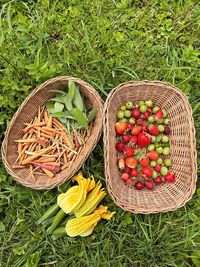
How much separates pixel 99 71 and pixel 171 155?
1.09 metres

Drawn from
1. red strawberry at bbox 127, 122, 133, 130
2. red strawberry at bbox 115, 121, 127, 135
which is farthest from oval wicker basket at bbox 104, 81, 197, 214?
red strawberry at bbox 127, 122, 133, 130

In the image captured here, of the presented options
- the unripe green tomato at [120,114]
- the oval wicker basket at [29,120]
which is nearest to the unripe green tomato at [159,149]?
the unripe green tomato at [120,114]

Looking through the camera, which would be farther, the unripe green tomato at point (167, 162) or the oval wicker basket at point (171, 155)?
the unripe green tomato at point (167, 162)

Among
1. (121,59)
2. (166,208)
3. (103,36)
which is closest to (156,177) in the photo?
(166,208)

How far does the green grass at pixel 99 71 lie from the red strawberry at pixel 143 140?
1.28 ft

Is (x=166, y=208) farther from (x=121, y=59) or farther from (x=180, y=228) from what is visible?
(x=121, y=59)

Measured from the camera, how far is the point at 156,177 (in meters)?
3.69

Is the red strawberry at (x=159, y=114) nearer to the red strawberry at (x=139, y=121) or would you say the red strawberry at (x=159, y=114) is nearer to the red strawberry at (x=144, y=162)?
the red strawberry at (x=139, y=121)

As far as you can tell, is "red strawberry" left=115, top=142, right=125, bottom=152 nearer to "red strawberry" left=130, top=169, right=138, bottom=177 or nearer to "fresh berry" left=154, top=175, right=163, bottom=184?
"red strawberry" left=130, top=169, right=138, bottom=177

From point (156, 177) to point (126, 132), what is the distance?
52cm

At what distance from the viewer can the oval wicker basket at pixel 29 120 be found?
343cm

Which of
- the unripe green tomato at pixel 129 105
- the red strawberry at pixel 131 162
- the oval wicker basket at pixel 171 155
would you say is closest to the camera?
the oval wicker basket at pixel 171 155

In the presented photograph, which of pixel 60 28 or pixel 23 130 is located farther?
pixel 60 28

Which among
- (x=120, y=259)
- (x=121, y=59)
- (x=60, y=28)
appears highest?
(x=60, y=28)
